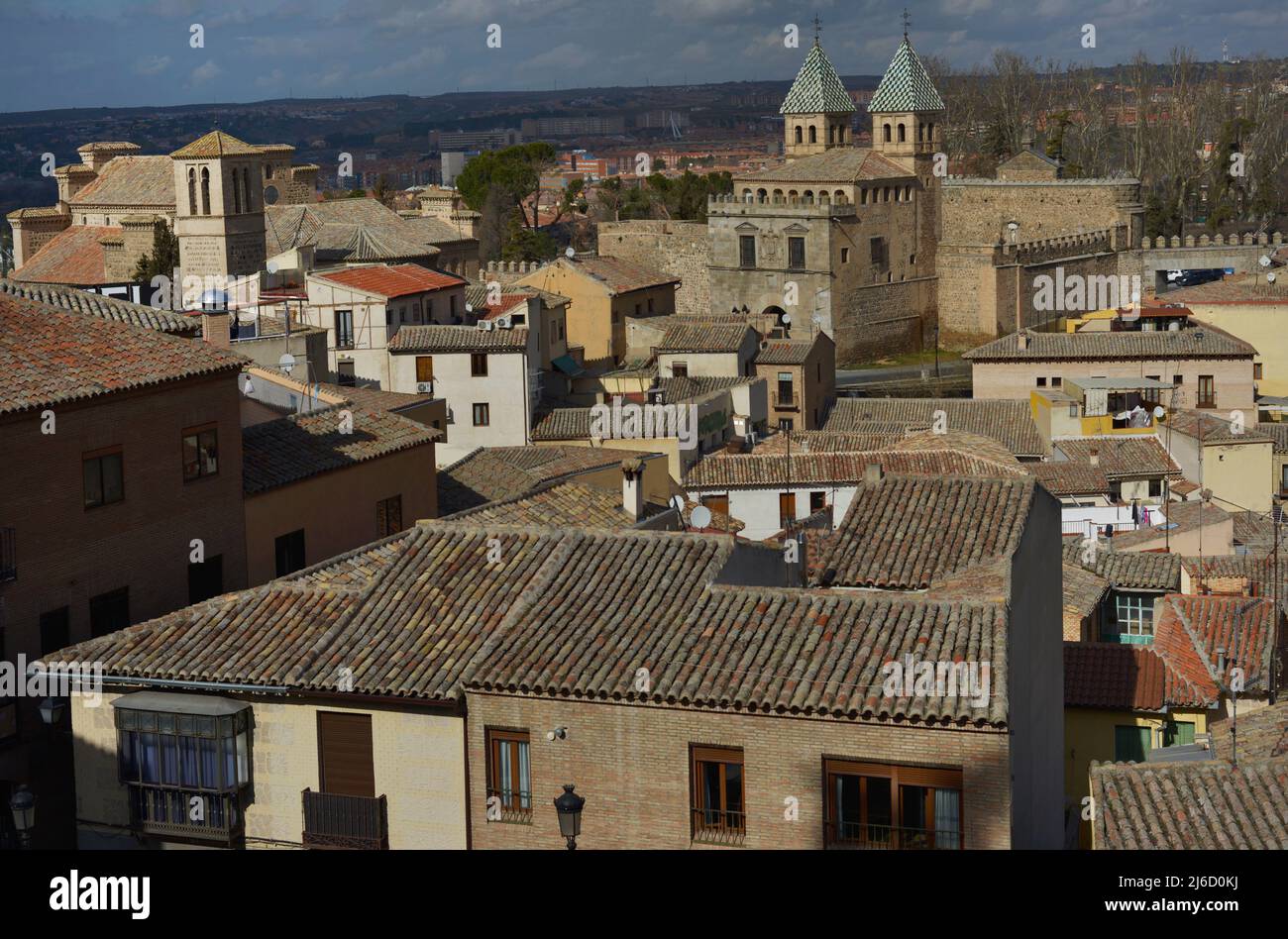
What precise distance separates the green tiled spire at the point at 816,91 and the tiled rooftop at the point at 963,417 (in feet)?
80.1

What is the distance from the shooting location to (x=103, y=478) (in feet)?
52.6

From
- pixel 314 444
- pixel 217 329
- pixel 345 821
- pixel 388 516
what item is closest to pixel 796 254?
pixel 217 329

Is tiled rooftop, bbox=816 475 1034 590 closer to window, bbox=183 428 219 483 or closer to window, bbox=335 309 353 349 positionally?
window, bbox=183 428 219 483

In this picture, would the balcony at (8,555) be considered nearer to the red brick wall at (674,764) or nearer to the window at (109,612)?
the window at (109,612)

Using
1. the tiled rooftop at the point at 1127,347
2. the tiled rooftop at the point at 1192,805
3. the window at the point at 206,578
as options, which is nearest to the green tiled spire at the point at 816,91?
the tiled rooftop at the point at 1127,347

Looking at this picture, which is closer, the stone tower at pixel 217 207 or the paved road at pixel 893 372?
the stone tower at pixel 217 207

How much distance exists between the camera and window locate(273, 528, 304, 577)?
60.4ft

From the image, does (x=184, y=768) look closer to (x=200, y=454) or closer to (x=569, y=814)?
(x=569, y=814)

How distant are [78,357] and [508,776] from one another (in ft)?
23.6

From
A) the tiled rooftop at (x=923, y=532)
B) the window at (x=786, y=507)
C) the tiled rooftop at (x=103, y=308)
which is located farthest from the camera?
the window at (x=786, y=507)

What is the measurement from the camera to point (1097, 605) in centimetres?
1973

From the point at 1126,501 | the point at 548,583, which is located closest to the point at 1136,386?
the point at 1126,501

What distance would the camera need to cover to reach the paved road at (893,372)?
180 feet

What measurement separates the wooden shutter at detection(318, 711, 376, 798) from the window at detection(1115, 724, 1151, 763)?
26.4 ft
